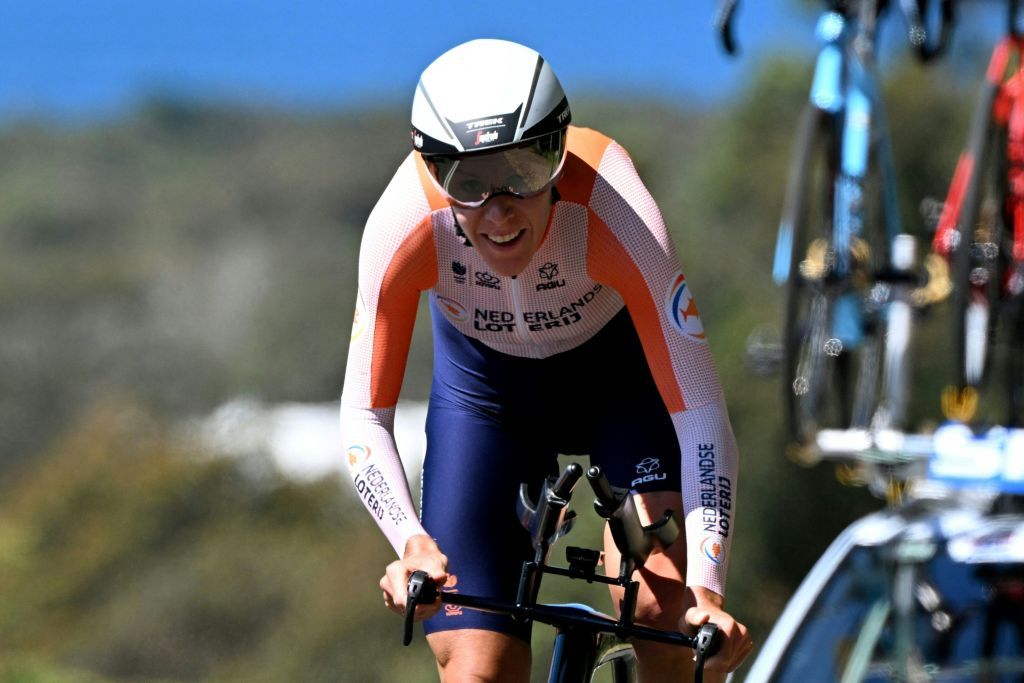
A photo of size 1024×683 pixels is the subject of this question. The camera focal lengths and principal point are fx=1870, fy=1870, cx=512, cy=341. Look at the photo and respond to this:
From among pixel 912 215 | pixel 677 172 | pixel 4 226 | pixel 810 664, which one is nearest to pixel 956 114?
pixel 912 215

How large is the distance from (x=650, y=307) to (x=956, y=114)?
28.8m

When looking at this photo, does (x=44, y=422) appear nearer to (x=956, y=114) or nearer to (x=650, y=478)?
(x=956, y=114)

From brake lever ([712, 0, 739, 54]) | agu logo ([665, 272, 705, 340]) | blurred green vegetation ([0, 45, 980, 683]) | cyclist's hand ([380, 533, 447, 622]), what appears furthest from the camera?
blurred green vegetation ([0, 45, 980, 683])

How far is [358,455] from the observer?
429cm

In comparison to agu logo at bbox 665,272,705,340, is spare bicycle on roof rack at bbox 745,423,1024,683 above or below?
below

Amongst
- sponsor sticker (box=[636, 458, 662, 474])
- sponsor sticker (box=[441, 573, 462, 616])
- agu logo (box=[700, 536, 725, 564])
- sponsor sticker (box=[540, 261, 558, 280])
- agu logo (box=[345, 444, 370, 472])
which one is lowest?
sponsor sticker (box=[441, 573, 462, 616])

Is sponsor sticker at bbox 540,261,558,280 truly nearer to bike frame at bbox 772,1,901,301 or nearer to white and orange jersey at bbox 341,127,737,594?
white and orange jersey at bbox 341,127,737,594

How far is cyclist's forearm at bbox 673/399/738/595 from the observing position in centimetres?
407

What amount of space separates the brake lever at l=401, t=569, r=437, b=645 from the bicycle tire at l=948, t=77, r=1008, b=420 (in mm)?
4898

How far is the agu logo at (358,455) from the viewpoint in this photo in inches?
168

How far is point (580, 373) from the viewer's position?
4.57 meters

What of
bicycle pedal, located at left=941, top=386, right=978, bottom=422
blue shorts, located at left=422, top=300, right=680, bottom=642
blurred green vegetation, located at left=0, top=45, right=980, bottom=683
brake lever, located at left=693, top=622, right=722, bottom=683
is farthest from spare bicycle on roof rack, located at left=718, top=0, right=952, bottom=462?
brake lever, located at left=693, top=622, right=722, bottom=683

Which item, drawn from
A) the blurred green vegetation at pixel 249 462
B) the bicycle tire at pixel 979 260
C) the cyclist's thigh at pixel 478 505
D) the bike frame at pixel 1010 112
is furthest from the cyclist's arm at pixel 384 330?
the blurred green vegetation at pixel 249 462

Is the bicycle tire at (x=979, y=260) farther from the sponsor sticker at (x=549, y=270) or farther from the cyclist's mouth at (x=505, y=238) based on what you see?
the cyclist's mouth at (x=505, y=238)
